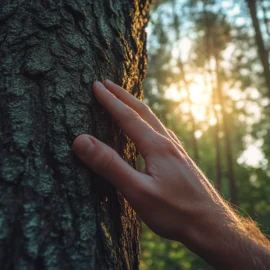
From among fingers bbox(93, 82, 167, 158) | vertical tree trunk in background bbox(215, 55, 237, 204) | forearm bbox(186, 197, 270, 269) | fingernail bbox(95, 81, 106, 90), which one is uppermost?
vertical tree trunk in background bbox(215, 55, 237, 204)

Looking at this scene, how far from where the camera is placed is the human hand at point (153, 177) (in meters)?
1.18

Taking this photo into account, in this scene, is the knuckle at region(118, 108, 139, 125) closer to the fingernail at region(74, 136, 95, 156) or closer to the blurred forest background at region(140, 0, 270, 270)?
the fingernail at region(74, 136, 95, 156)

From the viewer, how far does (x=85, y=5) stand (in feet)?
4.99

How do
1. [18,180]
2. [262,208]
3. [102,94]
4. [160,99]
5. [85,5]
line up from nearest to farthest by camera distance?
[18,180]
[102,94]
[85,5]
[262,208]
[160,99]

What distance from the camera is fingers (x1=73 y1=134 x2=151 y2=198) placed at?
46.3 inches

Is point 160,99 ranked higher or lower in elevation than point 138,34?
higher

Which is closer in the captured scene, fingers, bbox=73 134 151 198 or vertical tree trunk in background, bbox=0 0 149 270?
vertical tree trunk in background, bbox=0 0 149 270

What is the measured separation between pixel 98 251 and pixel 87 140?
1.49 feet

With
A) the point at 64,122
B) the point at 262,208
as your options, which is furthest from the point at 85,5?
the point at 262,208

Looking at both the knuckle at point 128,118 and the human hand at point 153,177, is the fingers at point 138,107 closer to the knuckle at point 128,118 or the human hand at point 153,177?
the human hand at point 153,177

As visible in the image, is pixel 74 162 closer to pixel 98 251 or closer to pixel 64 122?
pixel 64 122

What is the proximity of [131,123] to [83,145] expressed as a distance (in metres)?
0.27

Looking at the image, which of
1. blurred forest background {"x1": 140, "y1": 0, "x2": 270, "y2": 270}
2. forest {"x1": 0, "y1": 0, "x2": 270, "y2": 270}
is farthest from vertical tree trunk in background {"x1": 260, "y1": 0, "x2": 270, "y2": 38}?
forest {"x1": 0, "y1": 0, "x2": 270, "y2": 270}

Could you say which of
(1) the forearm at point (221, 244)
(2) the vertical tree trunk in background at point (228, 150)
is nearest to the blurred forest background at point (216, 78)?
(2) the vertical tree trunk in background at point (228, 150)
